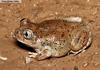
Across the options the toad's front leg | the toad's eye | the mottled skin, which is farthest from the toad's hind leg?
the toad's eye

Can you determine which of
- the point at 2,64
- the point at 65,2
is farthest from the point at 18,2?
the point at 2,64

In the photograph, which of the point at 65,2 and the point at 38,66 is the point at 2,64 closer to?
the point at 38,66

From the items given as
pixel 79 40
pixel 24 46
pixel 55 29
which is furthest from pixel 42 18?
pixel 79 40

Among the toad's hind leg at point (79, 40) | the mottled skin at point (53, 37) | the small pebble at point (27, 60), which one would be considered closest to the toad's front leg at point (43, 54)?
the mottled skin at point (53, 37)

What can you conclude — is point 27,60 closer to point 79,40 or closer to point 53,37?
point 53,37

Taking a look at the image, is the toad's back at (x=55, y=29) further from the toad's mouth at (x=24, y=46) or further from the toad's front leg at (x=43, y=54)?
the toad's mouth at (x=24, y=46)

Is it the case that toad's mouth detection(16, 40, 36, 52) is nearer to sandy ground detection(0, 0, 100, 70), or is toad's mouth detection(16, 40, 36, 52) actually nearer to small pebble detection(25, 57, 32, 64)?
sandy ground detection(0, 0, 100, 70)
